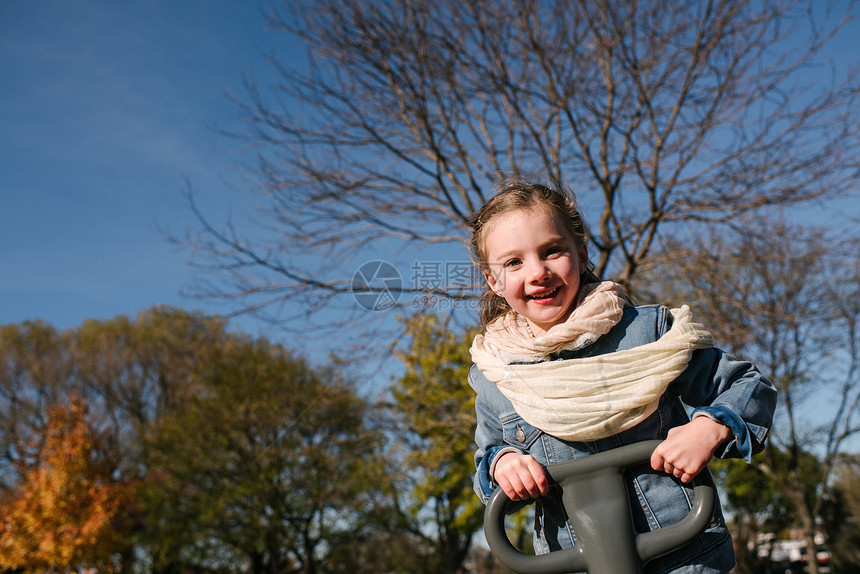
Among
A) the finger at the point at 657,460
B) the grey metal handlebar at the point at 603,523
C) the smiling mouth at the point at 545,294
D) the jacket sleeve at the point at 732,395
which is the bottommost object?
the grey metal handlebar at the point at 603,523

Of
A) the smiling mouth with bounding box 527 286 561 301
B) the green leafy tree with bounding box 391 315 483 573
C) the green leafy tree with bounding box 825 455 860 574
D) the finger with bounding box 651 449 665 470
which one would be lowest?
the green leafy tree with bounding box 825 455 860 574

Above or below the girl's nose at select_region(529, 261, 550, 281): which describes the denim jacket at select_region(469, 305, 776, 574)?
below

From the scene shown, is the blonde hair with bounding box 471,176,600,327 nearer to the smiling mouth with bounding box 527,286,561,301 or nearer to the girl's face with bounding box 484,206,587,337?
the girl's face with bounding box 484,206,587,337

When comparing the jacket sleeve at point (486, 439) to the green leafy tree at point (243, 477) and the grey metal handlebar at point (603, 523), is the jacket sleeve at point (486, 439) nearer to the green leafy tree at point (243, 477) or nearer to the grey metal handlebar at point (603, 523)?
the grey metal handlebar at point (603, 523)

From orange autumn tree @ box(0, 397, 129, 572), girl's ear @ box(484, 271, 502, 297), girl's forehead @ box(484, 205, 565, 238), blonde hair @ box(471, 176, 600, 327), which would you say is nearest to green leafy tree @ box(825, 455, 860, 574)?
orange autumn tree @ box(0, 397, 129, 572)

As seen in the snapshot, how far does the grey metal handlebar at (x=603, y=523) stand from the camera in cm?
129

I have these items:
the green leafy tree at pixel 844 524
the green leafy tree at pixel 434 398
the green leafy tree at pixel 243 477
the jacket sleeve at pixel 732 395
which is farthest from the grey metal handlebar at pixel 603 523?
the green leafy tree at pixel 844 524

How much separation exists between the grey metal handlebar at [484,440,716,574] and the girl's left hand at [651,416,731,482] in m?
0.03

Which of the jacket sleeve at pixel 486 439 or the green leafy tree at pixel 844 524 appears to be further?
the green leafy tree at pixel 844 524

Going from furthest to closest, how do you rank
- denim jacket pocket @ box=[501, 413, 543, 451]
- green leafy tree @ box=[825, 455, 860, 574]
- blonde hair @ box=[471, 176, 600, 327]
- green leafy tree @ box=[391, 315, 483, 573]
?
1. green leafy tree @ box=[825, 455, 860, 574]
2. green leafy tree @ box=[391, 315, 483, 573]
3. blonde hair @ box=[471, 176, 600, 327]
4. denim jacket pocket @ box=[501, 413, 543, 451]

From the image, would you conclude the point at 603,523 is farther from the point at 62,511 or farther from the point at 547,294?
the point at 62,511

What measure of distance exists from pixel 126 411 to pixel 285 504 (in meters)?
8.85

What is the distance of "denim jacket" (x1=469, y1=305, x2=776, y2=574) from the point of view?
1331 mm

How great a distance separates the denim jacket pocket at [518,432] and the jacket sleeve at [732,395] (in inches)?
14.1
